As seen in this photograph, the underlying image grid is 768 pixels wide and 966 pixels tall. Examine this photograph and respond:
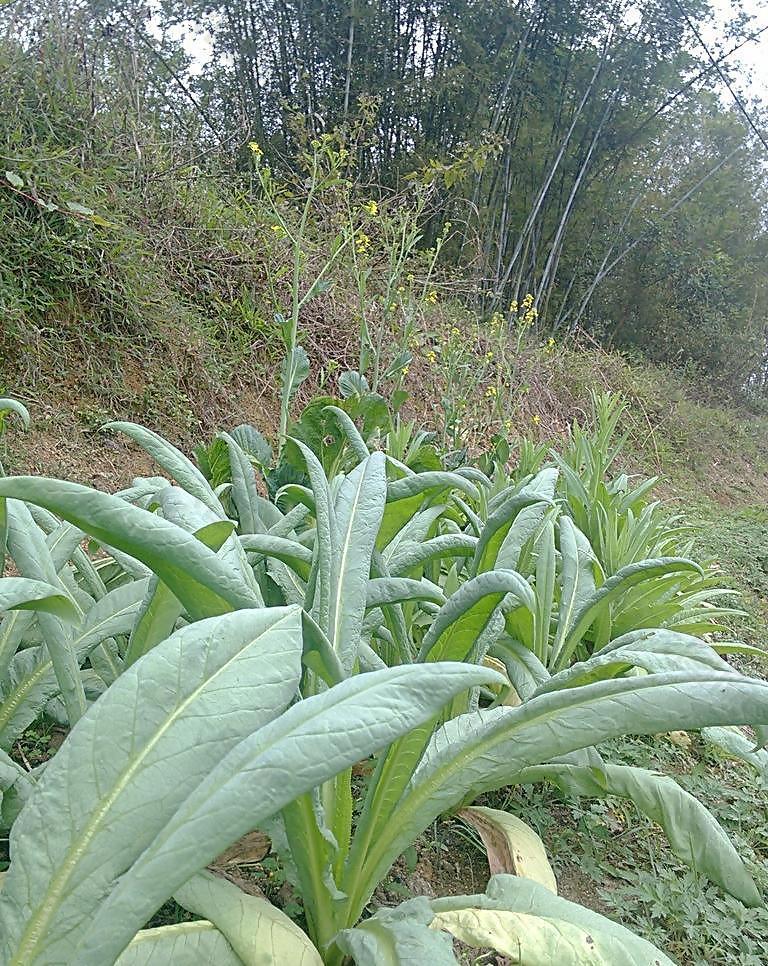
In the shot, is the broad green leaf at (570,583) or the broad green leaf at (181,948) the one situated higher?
the broad green leaf at (570,583)

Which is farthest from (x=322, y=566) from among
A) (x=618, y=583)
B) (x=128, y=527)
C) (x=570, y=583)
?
(x=570, y=583)

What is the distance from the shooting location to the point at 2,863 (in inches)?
31.2

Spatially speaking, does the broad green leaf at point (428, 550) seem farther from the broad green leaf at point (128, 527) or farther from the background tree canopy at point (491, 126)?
the background tree canopy at point (491, 126)

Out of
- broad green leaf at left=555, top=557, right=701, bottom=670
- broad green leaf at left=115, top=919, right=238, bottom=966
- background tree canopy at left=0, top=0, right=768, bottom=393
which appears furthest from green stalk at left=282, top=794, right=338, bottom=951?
background tree canopy at left=0, top=0, right=768, bottom=393

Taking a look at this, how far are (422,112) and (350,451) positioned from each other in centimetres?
645

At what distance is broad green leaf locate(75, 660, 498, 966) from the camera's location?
0.42 metres

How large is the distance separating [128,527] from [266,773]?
260mm

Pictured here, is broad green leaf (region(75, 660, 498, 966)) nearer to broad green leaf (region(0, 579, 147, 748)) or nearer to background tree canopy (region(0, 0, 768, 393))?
broad green leaf (region(0, 579, 147, 748))

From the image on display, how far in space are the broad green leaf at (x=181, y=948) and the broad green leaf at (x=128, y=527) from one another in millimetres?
316

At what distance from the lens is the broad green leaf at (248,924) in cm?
68

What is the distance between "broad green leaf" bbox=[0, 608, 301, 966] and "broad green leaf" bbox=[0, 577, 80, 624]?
0.42 ft

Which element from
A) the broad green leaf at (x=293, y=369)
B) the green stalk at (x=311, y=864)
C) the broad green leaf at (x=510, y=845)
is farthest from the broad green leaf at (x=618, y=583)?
the broad green leaf at (x=293, y=369)

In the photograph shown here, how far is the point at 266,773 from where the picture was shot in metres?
0.46

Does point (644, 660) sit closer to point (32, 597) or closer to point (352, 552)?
point (352, 552)
